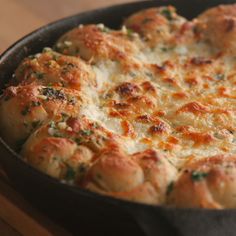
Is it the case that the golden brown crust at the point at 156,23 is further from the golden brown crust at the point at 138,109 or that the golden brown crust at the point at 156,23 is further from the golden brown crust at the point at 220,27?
the golden brown crust at the point at 220,27

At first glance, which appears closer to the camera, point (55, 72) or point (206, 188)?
point (206, 188)

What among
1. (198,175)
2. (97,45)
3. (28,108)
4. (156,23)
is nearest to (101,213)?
(198,175)

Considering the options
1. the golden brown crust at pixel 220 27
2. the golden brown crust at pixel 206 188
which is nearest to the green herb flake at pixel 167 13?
the golden brown crust at pixel 220 27

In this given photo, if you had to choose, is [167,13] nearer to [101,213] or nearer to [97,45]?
[97,45]

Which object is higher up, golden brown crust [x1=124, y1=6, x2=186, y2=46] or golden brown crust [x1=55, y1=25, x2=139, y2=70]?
golden brown crust [x1=55, y1=25, x2=139, y2=70]

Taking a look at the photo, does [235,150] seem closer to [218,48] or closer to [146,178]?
[146,178]

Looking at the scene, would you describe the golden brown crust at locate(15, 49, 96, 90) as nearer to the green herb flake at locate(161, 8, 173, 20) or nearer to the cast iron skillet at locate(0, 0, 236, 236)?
the cast iron skillet at locate(0, 0, 236, 236)

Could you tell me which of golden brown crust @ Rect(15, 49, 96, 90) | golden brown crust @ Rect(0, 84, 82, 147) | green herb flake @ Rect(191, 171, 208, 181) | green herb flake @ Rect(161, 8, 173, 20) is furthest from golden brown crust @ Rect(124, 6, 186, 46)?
green herb flake @ Rect(191, 171, 208, 181)

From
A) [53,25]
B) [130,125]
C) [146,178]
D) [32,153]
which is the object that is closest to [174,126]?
[130,125]
